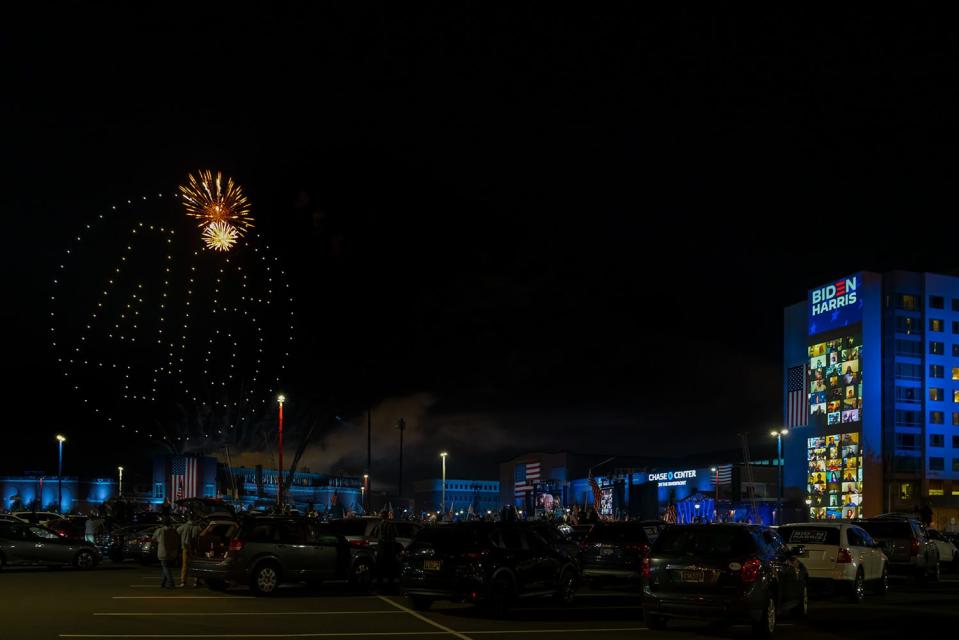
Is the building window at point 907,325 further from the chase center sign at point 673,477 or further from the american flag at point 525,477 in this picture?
the american flag at point 525,477

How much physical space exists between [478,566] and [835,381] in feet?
302

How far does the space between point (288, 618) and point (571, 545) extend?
10.9 metres

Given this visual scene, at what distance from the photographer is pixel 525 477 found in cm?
15638

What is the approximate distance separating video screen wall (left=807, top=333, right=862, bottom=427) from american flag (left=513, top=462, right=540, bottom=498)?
2047 inches

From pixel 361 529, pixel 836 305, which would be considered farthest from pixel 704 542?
pixel 836 305

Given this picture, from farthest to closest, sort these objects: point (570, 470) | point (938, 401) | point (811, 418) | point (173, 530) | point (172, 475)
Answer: point (570, 470), point (172, 475), point (811, 418), point (938, 401), point (173, 530)

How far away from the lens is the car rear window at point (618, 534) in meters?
24.3

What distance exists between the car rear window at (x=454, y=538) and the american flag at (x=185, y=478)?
110 m

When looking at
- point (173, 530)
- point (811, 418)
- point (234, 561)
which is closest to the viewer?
point (234, 561)

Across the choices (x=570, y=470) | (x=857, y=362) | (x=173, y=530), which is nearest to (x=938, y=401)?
(x=857, y=362)

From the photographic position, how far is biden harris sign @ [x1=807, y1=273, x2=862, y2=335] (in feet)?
335

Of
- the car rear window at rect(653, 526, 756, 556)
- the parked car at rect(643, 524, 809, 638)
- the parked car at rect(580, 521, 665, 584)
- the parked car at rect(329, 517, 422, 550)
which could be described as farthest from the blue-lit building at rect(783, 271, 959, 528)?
the car rear window at rect(653, 526, 756, 556)

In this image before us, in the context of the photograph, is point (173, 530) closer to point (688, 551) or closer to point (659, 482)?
point (688, 551)

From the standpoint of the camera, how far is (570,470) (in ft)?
484
